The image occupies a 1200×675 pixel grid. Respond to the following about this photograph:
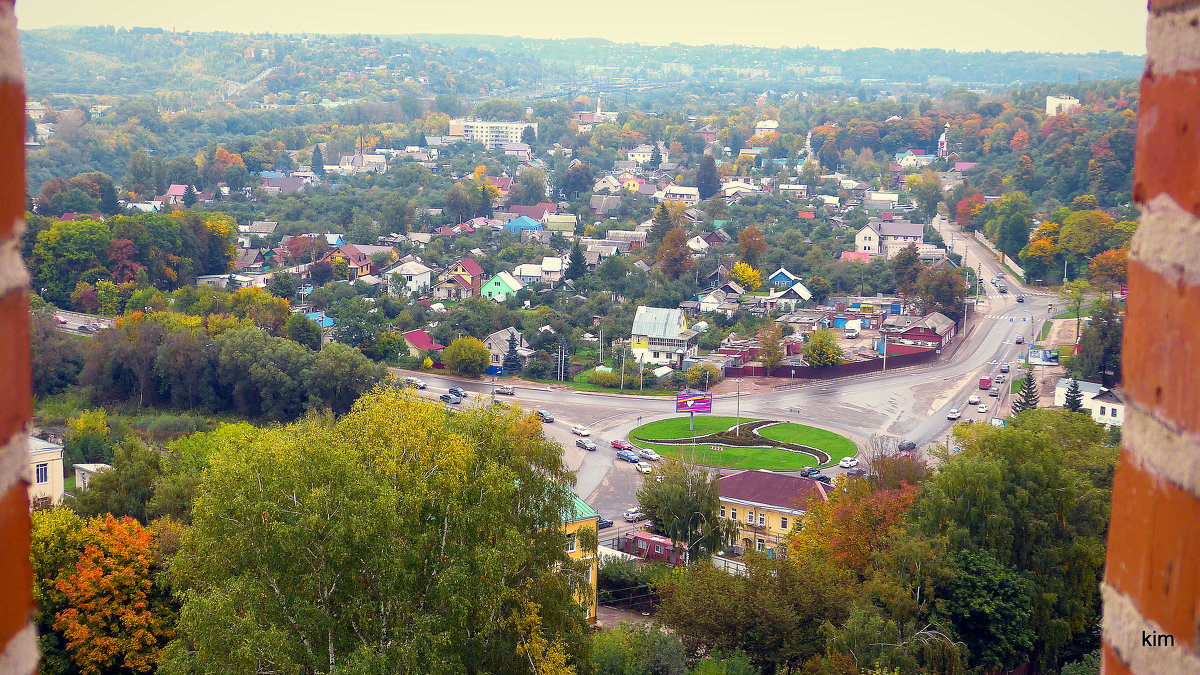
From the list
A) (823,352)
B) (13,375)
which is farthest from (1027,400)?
(13,375)

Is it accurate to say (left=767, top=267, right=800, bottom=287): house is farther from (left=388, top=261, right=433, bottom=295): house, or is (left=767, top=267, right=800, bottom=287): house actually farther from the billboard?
the billboard

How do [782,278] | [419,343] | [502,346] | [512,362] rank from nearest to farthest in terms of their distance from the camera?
[512,362] < [502,346] < [419,343] < [782,278]

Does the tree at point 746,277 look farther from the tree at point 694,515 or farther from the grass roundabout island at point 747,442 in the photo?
the tree at point 694,515

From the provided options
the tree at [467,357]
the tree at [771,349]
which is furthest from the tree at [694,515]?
the tree at [771,349]

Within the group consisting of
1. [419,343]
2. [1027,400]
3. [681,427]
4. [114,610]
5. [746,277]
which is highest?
[746,277]

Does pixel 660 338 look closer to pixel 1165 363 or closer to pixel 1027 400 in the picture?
pixel 1027 400

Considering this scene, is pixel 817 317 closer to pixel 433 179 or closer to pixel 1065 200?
pixel 1065 200
